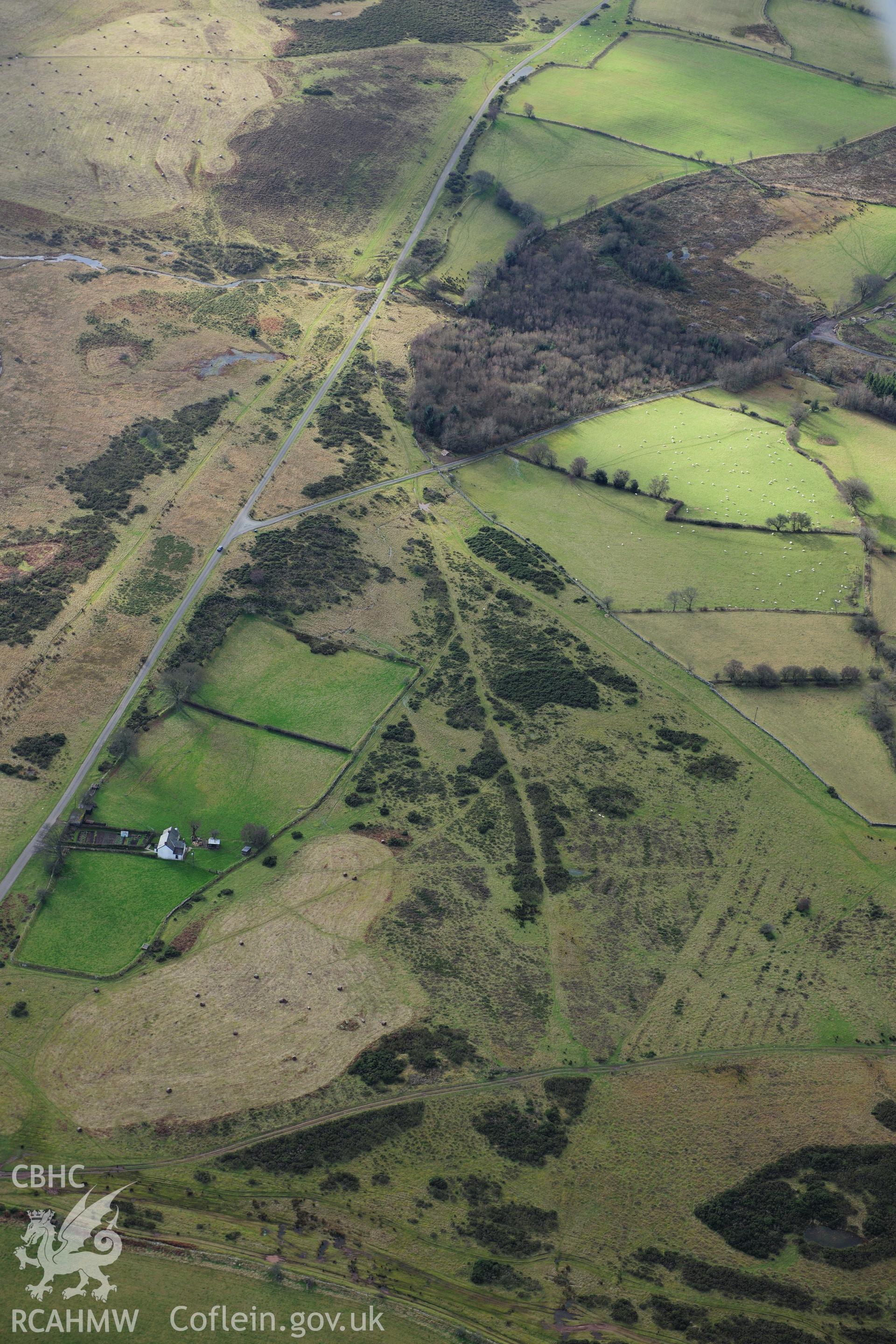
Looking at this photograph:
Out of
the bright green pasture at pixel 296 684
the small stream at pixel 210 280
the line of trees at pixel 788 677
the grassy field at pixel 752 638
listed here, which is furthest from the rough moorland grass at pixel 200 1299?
the small stream at pixel 210 280

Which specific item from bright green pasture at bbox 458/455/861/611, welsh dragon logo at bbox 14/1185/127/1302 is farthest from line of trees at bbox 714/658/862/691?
welsh dragon logo at bbox 14/1185/127/1302

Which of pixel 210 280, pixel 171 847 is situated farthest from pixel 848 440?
pixel 171 847

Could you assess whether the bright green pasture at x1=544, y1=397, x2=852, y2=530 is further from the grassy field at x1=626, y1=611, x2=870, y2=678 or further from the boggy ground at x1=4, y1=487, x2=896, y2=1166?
the boggy ground at x1=4, y1=487, x2=896, y2=1166

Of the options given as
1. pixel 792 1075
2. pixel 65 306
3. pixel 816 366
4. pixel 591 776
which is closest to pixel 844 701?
pixel 591 776

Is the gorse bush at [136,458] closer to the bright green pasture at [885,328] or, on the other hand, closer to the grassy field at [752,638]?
the grassy field at [752,638]

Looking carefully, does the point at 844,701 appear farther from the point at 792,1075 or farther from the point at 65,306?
the point at 65,306

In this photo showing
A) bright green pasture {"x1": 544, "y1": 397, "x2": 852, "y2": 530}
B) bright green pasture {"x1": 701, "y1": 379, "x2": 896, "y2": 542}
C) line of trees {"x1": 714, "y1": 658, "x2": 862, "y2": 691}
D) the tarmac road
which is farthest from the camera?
bright green pasture {"x1": 701, "y1": 379, "x2": 896, "y2": 542}
